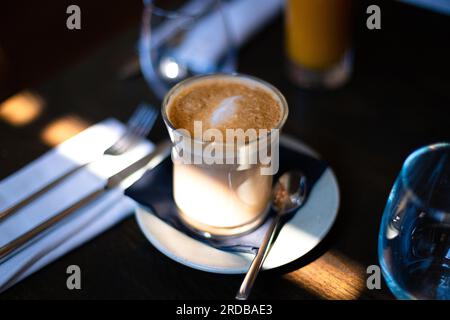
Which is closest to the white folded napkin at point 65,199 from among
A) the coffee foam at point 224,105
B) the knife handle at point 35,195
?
the knife handle at point 35,195

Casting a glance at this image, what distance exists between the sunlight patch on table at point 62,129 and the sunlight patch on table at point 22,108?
1.3 inches

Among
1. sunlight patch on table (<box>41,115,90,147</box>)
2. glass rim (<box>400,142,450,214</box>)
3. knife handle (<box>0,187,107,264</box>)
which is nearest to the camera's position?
glass rim (<box>400,142,450,214</box>)

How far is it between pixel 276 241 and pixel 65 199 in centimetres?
27

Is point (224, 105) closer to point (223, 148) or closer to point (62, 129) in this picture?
point (223, 148)

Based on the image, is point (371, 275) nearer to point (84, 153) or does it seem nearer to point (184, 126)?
point (184, 126)

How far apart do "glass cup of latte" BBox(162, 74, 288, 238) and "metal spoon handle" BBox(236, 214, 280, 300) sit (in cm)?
2

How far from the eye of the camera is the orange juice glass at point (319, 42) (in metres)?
0.82

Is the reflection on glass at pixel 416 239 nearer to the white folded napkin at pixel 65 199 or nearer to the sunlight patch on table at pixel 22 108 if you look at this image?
the white folded napkin at pixel 65 199

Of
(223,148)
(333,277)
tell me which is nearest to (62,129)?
(223,148)

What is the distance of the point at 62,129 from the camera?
0.79 meters

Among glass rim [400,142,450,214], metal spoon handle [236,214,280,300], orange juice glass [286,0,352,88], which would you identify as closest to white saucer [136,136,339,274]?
metal spoon handle [236,214,280,300]

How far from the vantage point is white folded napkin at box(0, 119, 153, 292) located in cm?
61

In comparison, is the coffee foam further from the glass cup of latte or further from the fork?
the fork
